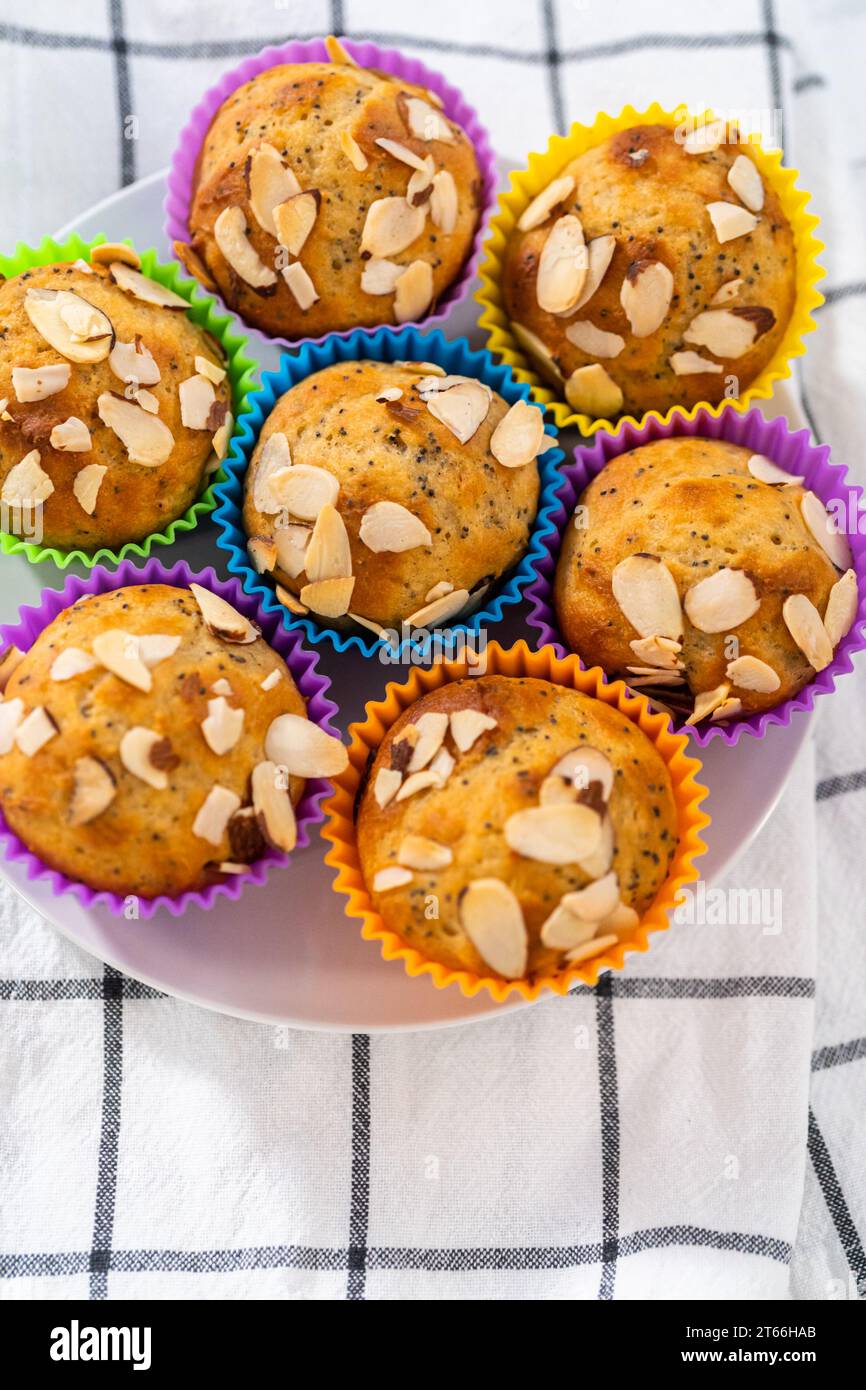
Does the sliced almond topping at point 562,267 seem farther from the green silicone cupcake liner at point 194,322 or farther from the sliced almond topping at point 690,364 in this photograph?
the green silicone cupcake liner at point 194,322

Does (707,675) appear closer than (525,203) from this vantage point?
Yes

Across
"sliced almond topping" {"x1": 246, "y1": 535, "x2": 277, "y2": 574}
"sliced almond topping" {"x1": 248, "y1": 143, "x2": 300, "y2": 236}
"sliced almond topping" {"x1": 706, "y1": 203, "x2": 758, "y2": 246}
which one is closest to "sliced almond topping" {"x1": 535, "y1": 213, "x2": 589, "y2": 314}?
"sliced almond topping" {"x1": 706, "y1": 203, "x2": 758, "y2": 246}

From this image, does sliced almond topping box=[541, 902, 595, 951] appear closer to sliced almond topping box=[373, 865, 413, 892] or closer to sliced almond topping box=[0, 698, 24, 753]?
sliced almond topping box=[373, 865, 413, 892]

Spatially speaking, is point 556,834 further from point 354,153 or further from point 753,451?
point 354,153

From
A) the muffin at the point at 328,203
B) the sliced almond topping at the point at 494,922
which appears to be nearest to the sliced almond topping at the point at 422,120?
the muffin at the point at 328,203

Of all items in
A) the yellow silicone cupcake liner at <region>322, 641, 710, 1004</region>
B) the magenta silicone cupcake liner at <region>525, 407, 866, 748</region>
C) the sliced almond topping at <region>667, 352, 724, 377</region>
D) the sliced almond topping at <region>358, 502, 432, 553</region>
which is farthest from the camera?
the sliced almond topping at <region>667, 352, 724, 377</region>

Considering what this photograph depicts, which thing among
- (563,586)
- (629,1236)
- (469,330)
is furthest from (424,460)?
(629,1236)

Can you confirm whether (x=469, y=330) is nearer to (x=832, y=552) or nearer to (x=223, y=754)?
(x=832, y=552)
